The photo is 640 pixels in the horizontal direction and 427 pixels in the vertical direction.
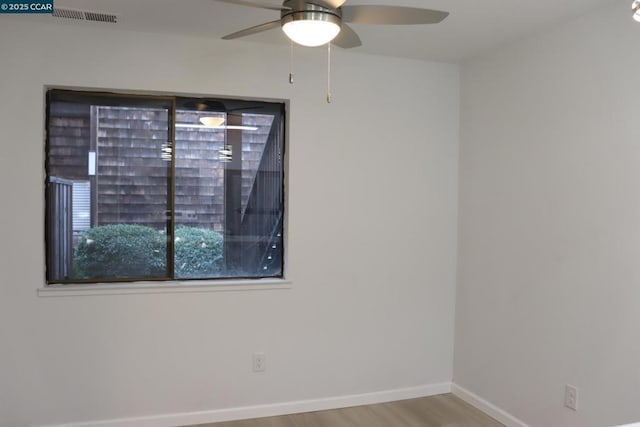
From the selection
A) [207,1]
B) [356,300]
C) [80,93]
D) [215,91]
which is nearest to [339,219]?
[356,300]

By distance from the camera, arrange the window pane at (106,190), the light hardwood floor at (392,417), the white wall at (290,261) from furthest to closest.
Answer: the light hardwood floor at (392,417), the window pane at (106,190), the white wall at (290,261)

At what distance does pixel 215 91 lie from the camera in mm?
3289

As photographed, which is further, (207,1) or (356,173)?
(356,173)

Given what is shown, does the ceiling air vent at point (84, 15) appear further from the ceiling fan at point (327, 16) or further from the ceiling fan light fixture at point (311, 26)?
the ceiling fan light fixture at point (311, 26)

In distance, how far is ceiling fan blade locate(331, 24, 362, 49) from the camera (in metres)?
2.14

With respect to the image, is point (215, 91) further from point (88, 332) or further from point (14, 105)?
point (88, 332)

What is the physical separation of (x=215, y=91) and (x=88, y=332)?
170cm

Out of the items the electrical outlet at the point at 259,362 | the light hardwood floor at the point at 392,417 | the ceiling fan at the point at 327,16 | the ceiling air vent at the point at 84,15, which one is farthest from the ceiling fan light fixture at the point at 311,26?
the light hardwood floor at the point at 392,417

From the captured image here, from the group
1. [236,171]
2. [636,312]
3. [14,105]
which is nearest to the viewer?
[636,312]

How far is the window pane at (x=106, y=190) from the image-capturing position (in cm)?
314

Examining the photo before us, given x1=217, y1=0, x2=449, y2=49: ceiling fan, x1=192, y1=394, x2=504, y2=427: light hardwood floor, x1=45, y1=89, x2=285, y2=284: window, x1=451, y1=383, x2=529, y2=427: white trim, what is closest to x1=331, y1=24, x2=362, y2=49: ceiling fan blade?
x1=217, y1=0, x2=449, y2=49: ceiling fan

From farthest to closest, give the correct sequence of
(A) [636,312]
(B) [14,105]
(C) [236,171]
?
(C) [236,171]
(B) [14,105]
(A) [636,312]

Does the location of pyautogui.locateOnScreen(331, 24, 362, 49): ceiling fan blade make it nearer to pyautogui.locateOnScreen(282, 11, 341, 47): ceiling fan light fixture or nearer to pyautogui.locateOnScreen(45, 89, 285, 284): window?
pyautogui.locateOnScreen(282, 11, 341, 47): ceiling fan light fixture

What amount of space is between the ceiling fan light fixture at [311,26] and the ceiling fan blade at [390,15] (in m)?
0.12
